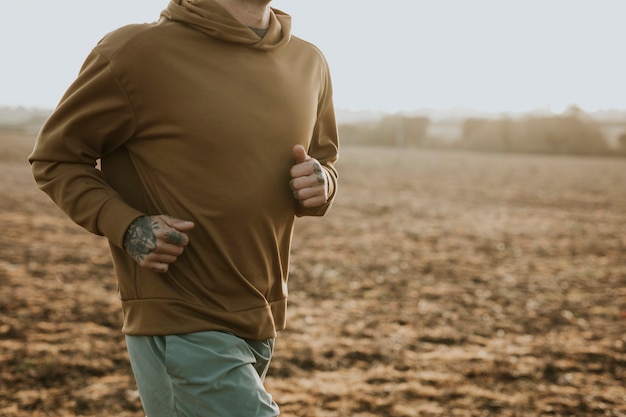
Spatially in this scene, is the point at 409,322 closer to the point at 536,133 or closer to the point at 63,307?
the point at 63,307

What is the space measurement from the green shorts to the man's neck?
91cm

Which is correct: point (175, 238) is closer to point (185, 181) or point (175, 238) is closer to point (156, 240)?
point (156, 240)

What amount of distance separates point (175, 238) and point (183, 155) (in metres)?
0.23

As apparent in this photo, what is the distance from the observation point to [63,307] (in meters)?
5.96

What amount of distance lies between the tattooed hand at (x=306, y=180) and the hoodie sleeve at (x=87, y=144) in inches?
17.9

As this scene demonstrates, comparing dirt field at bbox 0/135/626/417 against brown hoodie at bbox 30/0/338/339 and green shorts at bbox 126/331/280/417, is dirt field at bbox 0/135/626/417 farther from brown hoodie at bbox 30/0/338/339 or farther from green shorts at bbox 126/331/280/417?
brown hoodie at bbox 30/0/338/339

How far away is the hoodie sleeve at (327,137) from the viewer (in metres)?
2.26

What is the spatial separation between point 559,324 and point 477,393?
203 centimetres

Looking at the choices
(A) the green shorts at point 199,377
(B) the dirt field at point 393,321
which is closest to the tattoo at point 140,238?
(A) the green shorts at point 199,377

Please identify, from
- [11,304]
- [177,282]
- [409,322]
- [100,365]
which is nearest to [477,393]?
[409,322]

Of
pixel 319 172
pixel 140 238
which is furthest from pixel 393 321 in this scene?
pixel 140 238

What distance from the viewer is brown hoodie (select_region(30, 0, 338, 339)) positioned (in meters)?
1.79

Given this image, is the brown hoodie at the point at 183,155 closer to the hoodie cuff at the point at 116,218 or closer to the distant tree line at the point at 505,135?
the hoodie cuff at the point at 116,218

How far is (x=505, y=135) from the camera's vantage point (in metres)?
47.7
